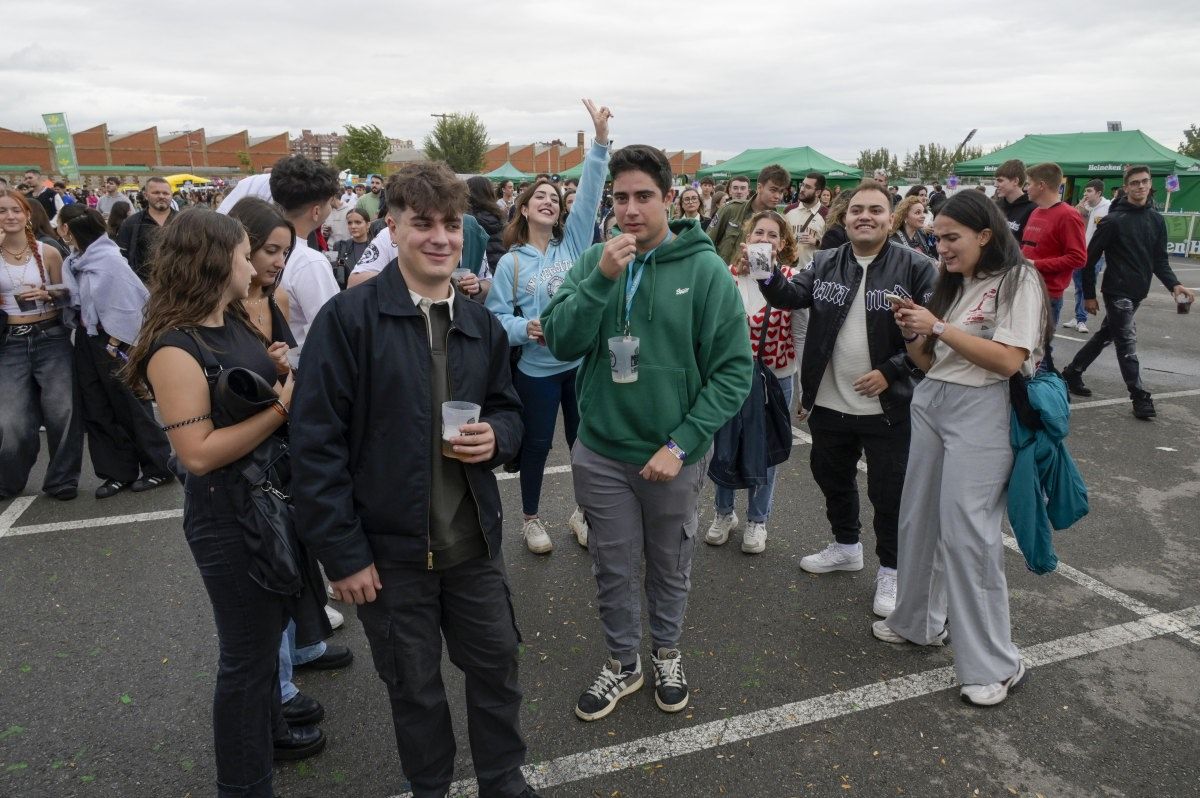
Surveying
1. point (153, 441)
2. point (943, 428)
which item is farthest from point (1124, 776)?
point (153, 441)

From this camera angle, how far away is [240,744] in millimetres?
2164

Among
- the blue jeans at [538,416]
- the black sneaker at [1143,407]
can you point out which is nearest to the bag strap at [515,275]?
the blue jeans at [538,416]

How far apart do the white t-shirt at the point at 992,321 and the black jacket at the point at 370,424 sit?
1.91m

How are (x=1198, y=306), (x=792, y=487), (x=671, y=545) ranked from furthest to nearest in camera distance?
1. (x=1198, y=306)
2. (x=792, y=487)
3. (x=671, y=545)

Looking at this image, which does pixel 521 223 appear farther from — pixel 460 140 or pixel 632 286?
pixel 460 140

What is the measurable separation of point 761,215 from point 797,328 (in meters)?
0.69

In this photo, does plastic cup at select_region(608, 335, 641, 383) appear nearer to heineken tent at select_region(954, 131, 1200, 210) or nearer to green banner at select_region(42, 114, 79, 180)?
heineken tent at select_region(954, 131, 1200, 210)

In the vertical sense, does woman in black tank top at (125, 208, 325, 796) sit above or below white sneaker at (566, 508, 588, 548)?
above

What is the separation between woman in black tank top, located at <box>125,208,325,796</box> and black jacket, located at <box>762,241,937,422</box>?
7.78ft

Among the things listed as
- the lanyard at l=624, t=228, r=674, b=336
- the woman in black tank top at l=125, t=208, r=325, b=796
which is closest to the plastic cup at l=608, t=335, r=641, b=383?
the lanyard at l=624, t=228, r=674, b=336

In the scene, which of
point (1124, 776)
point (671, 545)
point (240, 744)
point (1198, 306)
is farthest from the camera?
point (1198, 306)

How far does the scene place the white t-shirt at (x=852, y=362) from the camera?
136 inches

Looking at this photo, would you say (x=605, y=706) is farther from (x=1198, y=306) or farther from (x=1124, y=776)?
(x=1198, y=306)

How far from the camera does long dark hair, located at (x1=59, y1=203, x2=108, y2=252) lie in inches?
185
